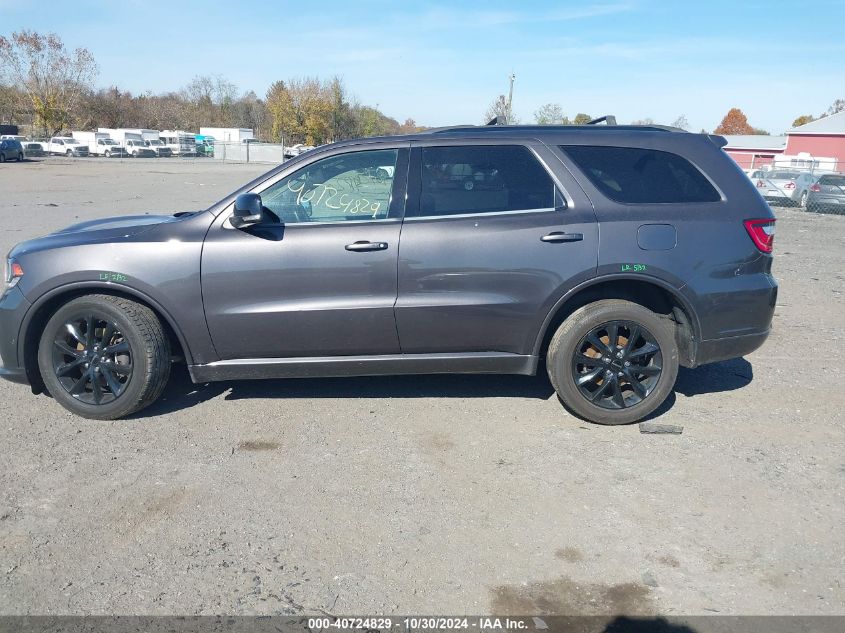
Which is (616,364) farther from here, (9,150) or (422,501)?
(9,150)

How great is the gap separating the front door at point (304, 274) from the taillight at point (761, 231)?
2.31 meters

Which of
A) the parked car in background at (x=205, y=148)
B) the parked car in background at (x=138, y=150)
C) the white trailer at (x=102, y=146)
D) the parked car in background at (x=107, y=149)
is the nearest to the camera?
the white trailer at (x=102, y=146)

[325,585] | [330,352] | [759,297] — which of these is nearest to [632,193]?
[759,297]

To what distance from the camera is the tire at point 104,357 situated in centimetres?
463

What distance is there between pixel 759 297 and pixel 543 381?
171 centimetres

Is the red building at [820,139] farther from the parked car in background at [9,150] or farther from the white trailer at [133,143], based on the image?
the white trailer at [133,143]

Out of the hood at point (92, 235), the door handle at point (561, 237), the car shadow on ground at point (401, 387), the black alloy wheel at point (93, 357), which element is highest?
the door handle at point (561, 237)

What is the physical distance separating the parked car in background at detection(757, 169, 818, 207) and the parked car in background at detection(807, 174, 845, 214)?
955 millimetres

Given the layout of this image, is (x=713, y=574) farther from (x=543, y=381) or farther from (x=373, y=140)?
(x=373, y=140)

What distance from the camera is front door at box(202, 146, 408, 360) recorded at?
4578 mm

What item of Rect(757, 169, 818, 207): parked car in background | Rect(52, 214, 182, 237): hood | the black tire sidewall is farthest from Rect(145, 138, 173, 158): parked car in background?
the black tire sidewall

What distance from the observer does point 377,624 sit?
9.48 feet

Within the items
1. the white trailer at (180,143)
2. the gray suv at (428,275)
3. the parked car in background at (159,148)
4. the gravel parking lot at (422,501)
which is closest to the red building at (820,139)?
the gray suv at (428,275)

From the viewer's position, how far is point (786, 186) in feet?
83.3
